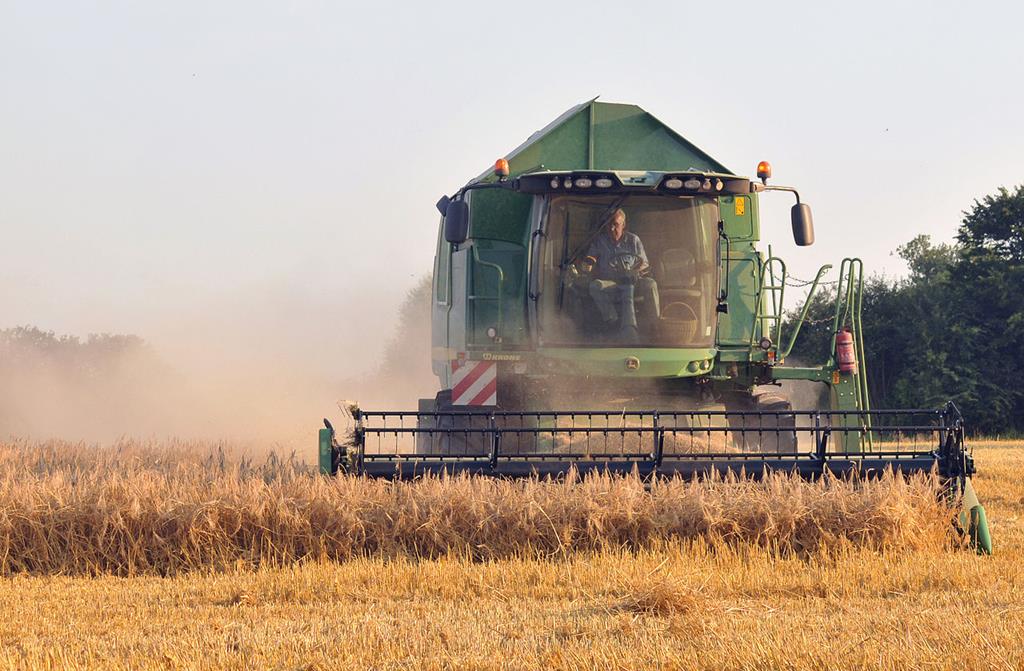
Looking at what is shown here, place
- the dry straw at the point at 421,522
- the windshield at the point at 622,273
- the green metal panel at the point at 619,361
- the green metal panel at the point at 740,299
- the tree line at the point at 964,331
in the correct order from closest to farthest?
the dry straw at the point at 421,522 → the green metal panel at the point at 619,361 → the windshield at the point at 622,273 → the green metal panel at the point at 740,299 → the tree line at the point at 964,331

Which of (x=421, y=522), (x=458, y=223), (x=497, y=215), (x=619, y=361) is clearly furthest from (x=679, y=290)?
(x=421, y=522)

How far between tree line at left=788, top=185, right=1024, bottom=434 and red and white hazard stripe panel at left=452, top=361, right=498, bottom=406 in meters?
19.3

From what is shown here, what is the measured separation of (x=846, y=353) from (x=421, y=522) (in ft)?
13.1

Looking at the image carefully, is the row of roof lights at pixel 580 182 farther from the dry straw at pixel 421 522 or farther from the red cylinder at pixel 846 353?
the dry straw at pixel 421 522

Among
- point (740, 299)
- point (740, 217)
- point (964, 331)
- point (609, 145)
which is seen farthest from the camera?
point (964, 331)

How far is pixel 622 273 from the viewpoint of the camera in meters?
8.88

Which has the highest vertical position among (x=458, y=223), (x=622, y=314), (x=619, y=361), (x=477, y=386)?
(x=458, y=223)

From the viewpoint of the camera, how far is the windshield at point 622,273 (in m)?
8.80

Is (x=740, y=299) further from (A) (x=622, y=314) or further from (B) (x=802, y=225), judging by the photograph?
(A) (x=622, y=314)

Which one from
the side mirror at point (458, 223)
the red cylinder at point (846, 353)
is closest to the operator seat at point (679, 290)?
the red cylinder at point (846, 353)

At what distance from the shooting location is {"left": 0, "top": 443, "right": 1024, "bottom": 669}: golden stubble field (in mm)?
4137

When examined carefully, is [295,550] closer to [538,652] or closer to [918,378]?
[538,652]

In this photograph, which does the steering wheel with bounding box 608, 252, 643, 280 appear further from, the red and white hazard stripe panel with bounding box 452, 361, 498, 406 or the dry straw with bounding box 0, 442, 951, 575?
the dry straw with bounding box 0, 442, 951, 575

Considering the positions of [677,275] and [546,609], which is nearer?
[546,609]
